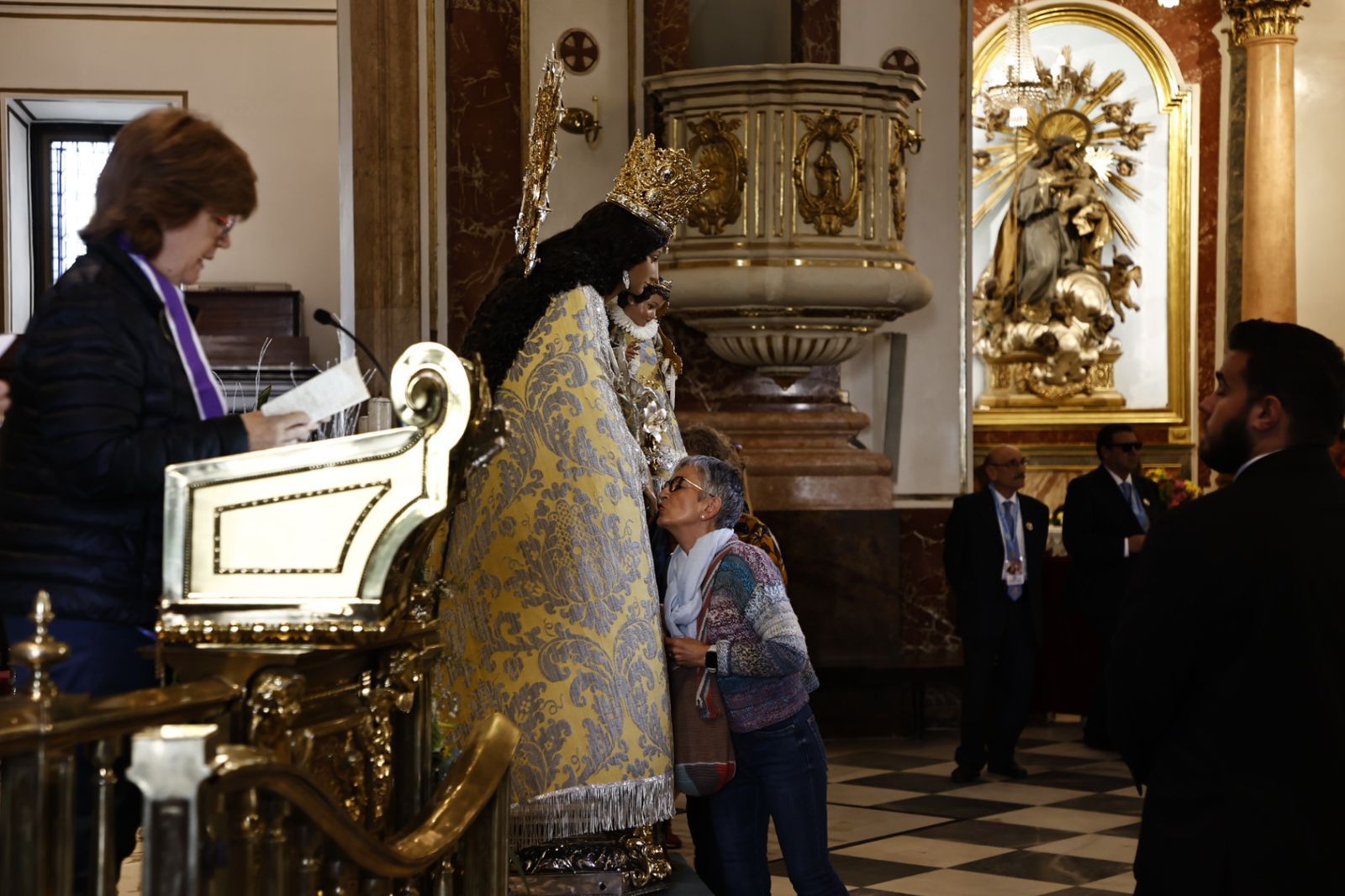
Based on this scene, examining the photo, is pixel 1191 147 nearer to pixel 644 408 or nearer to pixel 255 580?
pixel 644 408

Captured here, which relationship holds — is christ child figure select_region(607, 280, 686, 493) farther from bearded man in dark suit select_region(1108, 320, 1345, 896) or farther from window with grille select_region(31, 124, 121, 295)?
window with grille select_region(31, 124, 121, 295)

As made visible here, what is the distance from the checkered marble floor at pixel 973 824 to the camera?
5.21m

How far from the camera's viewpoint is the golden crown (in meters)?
3.92

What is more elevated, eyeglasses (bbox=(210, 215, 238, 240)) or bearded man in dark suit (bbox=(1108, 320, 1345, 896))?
eyeglasses (bbox=(210, 215, 238, 240))

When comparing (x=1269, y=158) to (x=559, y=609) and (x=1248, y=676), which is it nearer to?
→ (x=559, y=609)

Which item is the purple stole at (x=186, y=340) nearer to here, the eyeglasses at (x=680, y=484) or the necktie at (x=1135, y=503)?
the eyeglasses at (x=680, y=484)

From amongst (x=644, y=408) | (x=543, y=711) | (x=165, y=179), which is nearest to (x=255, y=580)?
(x=165, y=179)

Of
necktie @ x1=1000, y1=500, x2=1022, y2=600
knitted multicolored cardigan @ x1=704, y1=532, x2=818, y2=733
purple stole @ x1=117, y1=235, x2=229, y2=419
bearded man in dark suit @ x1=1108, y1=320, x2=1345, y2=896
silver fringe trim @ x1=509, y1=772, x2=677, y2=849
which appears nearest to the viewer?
purple stole @ x1=117, y1=235, x2=229, y2=419

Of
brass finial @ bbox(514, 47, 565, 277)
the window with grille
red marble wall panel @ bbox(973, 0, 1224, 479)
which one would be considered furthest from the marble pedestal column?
brass finial @ bbox(514, 47, 565, 277)

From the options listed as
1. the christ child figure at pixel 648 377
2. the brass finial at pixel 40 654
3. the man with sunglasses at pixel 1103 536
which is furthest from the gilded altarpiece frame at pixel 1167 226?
the brass finial at pixel 40 654

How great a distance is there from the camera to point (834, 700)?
26.7 ft

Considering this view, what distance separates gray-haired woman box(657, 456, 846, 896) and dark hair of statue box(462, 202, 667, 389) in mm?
501

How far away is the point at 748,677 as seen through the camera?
368cm

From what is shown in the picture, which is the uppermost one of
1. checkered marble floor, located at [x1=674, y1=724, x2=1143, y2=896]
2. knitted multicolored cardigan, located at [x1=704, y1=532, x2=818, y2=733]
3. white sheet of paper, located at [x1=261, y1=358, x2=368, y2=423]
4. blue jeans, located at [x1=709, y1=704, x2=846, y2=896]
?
white sheet of paper, located at [x1=261, y1=358, x2=368, y2=423]
